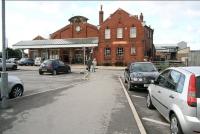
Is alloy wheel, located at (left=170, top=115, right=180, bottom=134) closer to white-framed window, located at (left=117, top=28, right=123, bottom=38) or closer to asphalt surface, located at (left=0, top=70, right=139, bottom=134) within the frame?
asphalt surface, located at (left=0, top=70, right=139, bottom=134)

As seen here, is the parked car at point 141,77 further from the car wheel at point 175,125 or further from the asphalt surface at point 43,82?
the car wheel at point 175,125

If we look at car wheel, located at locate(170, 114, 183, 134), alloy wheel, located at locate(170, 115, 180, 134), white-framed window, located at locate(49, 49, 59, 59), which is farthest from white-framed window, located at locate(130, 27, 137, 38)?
alloy wheel, located at locate(170, 115, 180, 134)

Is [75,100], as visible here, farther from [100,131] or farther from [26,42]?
[26,42]

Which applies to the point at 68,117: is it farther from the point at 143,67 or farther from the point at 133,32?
the point at 133,32

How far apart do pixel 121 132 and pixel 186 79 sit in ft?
6.39

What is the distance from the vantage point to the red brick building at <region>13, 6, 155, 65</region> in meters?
55.0

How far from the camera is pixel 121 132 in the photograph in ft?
24.2

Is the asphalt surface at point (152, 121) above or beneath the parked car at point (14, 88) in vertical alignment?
beneath

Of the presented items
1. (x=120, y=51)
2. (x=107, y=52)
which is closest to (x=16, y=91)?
(x=120, y=51)

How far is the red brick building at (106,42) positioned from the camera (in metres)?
55.0

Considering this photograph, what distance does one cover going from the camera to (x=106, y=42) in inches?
2231

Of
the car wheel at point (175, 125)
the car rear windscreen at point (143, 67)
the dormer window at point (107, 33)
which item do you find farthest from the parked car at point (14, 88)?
the dormer window at point (107, 33)

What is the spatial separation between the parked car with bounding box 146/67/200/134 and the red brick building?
152ft

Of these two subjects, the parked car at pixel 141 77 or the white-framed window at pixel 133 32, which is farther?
the white-framed window at pixel 133 32
